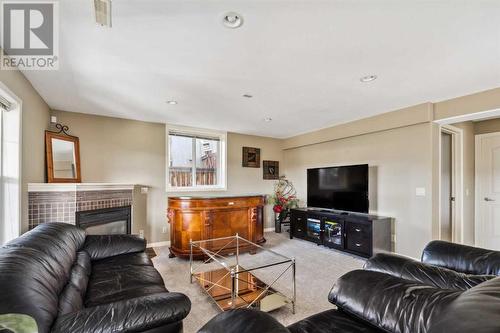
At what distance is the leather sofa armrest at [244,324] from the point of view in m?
0.88

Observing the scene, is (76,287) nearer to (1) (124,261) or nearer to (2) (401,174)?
(1) (124,261)

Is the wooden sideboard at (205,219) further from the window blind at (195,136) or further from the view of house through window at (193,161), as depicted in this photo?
the window blind at (195,136)

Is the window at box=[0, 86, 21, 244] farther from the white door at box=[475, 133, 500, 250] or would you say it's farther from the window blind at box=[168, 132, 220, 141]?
the white door at box=[475, 133, 500, 250]

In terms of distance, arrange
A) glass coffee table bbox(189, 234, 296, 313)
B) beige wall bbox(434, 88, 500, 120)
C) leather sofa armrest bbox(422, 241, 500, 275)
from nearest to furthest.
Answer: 1. leather sofa armrest bbox(422, 241, 500, 275)
2. glass coffee table bbox(189, 234, 296, 313)
3. beige wall bbox(434, 88, 500, 120)

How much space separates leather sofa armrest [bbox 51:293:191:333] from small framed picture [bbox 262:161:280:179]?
4751mm

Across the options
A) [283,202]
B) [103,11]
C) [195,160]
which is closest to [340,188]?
[283,202]

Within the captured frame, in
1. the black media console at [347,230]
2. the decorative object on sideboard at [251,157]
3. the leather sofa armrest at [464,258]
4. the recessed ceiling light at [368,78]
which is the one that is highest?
the recessed ceiling light at [368,78]

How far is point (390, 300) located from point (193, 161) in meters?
4.35

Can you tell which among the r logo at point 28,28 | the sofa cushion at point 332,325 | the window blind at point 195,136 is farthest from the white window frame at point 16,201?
the sofa cushion at point 332,325

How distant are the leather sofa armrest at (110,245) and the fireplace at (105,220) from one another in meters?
0.91

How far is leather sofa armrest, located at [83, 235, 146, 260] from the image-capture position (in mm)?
2348

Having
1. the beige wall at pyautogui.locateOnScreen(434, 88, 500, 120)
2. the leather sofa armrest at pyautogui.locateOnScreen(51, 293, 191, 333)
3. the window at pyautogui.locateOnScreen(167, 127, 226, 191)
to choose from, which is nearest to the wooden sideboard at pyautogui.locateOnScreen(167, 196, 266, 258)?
the window at pyautogui.locateOnScreen(167, 127, 226, 191)

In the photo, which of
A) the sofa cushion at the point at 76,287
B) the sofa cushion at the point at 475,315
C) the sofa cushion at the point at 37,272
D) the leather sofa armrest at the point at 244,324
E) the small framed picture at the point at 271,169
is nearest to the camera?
the sofa cushion at the point at 475,315

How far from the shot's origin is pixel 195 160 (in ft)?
16.4
